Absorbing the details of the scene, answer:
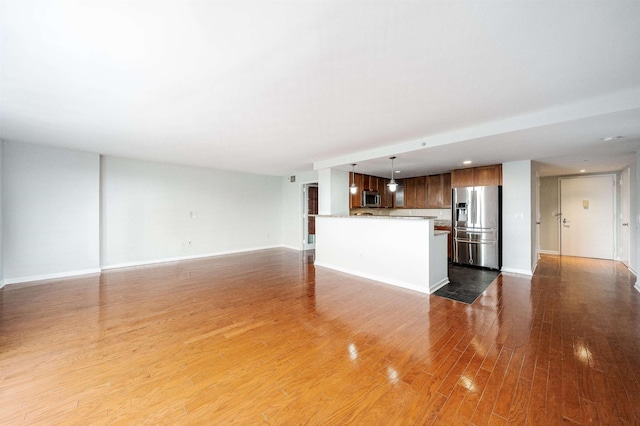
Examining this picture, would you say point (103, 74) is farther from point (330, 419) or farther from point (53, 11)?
point (330, 419)

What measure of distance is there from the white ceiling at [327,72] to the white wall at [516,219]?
41.2 inches

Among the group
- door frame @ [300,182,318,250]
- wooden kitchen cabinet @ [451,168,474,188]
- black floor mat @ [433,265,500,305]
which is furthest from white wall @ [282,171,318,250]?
black floor mat @ [433,265,500,305]

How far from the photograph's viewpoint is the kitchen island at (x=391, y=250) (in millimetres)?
3814

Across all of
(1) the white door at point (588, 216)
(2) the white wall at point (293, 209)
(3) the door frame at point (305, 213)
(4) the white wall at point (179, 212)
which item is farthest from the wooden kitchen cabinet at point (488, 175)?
(4) the white wall at point (179, 212)

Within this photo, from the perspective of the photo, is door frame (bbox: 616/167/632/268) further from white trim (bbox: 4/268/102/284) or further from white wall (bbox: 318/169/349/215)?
white trim (bbox: 4/268/102/284)

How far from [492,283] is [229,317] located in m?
4.23

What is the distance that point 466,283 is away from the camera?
4191mm

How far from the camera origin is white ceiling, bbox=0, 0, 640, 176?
142 centimetres

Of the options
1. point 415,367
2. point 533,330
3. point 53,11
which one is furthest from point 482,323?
point 53,11

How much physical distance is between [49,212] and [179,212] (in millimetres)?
2228

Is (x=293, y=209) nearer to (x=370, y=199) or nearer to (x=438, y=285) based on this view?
(x=370, y=199)

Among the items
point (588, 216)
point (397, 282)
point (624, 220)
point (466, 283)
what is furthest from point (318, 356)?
point (588, 216)

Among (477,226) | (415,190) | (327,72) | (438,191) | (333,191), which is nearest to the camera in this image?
(327,72)

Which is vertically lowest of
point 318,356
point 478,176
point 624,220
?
point 318,356
